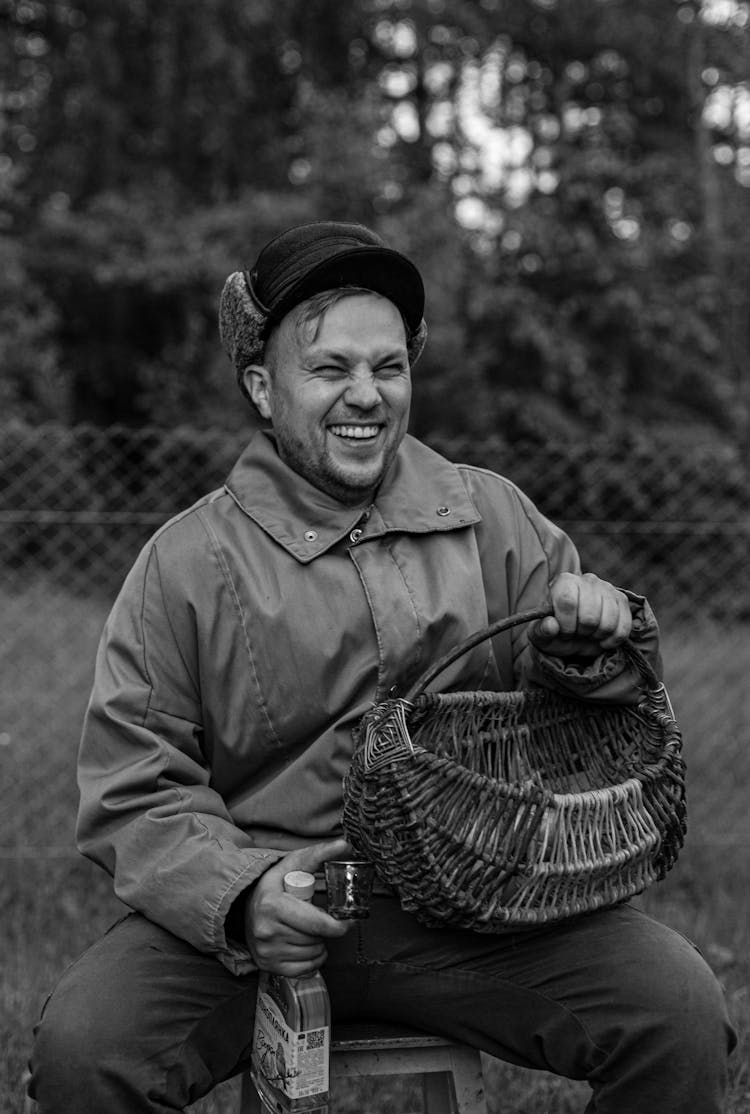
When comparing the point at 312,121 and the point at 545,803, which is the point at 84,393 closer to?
the point at 312,121

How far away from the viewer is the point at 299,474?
206cm

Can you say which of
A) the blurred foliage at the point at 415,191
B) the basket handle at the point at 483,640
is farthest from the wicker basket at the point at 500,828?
the blurred foliage at the point at 415,191

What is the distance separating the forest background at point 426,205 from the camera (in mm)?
8539

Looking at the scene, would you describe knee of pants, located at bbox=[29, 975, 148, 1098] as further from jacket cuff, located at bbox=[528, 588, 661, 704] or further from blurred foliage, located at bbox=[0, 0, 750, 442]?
blurred foliage, located at bbox=[0, 0, 750, 442]

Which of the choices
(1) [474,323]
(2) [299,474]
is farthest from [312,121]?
(2) [299,474]

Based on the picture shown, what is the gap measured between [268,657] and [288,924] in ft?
1.42

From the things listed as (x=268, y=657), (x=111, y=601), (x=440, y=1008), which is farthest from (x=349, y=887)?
(x=111, y=601)

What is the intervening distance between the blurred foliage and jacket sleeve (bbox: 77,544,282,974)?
21.9 feet

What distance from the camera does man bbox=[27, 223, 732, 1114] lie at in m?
1.65

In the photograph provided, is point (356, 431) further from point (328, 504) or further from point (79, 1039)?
point (79, 1039)

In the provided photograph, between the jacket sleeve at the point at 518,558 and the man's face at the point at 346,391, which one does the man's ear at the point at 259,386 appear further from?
the jacket sleeve at the point at 518,558

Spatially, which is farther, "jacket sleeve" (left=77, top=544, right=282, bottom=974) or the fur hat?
the fur hat

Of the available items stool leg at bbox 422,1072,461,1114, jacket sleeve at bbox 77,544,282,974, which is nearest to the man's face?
jacket sleeve at bbox 77,544,282,974

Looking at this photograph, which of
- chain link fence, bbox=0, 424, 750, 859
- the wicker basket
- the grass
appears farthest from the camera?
chain link fence, bbox=0, 424, 750, 859
